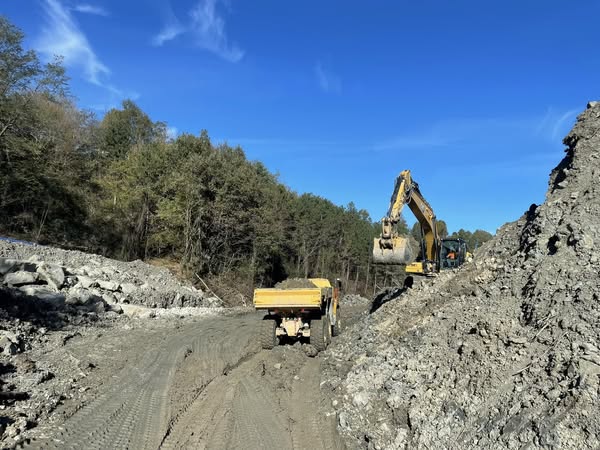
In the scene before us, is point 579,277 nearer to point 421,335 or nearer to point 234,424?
point 421,335

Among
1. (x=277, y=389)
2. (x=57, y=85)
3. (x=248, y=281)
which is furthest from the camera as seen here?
(x=248, y=281)

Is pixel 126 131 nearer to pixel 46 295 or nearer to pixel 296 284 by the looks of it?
pixel 46 295

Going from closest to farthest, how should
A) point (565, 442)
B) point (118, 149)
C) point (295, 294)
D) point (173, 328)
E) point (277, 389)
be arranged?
point (565, 442) → point (277, 389) → point (295, 294) → point (173, 328) → point (118, 149)

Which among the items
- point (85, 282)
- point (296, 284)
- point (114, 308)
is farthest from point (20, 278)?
point (296, 284)

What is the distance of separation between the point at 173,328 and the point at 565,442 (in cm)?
1256

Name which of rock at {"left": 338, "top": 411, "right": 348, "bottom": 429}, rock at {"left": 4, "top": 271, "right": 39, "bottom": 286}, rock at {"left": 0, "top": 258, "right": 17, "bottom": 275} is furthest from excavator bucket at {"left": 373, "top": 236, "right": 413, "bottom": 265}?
rock at {"left": 0, "top": 258, "right": 17, "bottom": 275}

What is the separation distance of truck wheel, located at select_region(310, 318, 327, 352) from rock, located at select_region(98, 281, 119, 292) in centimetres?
988

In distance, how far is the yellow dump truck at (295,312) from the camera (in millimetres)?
11914

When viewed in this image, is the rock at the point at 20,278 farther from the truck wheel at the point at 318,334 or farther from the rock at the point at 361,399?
the rock at the point at 361,399

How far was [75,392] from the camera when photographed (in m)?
7.79

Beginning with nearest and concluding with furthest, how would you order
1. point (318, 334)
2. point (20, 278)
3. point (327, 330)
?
point (318, 334)
point (327, 330)
point (20, 278)

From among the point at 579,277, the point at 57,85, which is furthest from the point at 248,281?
the point at 579,277

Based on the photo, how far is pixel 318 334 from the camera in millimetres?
12109

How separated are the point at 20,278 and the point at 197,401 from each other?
10681 millimetres
